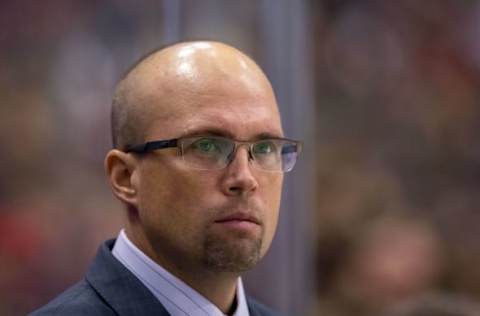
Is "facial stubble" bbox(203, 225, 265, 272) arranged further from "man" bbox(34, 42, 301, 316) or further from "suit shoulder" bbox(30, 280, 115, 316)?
"suit shoulder" bbox(30, 280, 115, 316)

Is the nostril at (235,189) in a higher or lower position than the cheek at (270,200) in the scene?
higher

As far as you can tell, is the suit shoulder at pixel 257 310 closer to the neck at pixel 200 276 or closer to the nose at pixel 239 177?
the neck at pixel 200 276

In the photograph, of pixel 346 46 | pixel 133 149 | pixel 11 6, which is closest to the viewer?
pixel 133 149

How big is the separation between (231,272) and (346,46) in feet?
5.92

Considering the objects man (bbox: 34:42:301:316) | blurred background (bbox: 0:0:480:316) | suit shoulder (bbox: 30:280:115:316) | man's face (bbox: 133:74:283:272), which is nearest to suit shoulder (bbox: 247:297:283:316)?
man (bbox: 34:42:301:316)

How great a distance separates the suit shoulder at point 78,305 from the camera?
1.40m

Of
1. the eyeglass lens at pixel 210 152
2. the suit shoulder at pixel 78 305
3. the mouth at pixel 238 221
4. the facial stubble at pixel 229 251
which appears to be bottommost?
the suit shoulder at pixel 78 305

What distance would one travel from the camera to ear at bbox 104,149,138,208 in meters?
1.53

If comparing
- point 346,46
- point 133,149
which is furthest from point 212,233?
point 346,46

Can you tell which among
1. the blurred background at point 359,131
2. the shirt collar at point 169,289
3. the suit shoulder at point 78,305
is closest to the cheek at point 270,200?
the shirt collar at point 169,289

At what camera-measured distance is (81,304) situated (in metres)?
1.41

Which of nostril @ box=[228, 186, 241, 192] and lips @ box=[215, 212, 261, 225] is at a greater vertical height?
nostril @ box=[228, 186, 241, 192]

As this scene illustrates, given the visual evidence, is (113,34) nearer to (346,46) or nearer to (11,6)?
(11,6)

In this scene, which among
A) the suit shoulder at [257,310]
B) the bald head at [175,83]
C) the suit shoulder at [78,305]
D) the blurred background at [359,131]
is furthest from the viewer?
the blurred background at [359,131]
